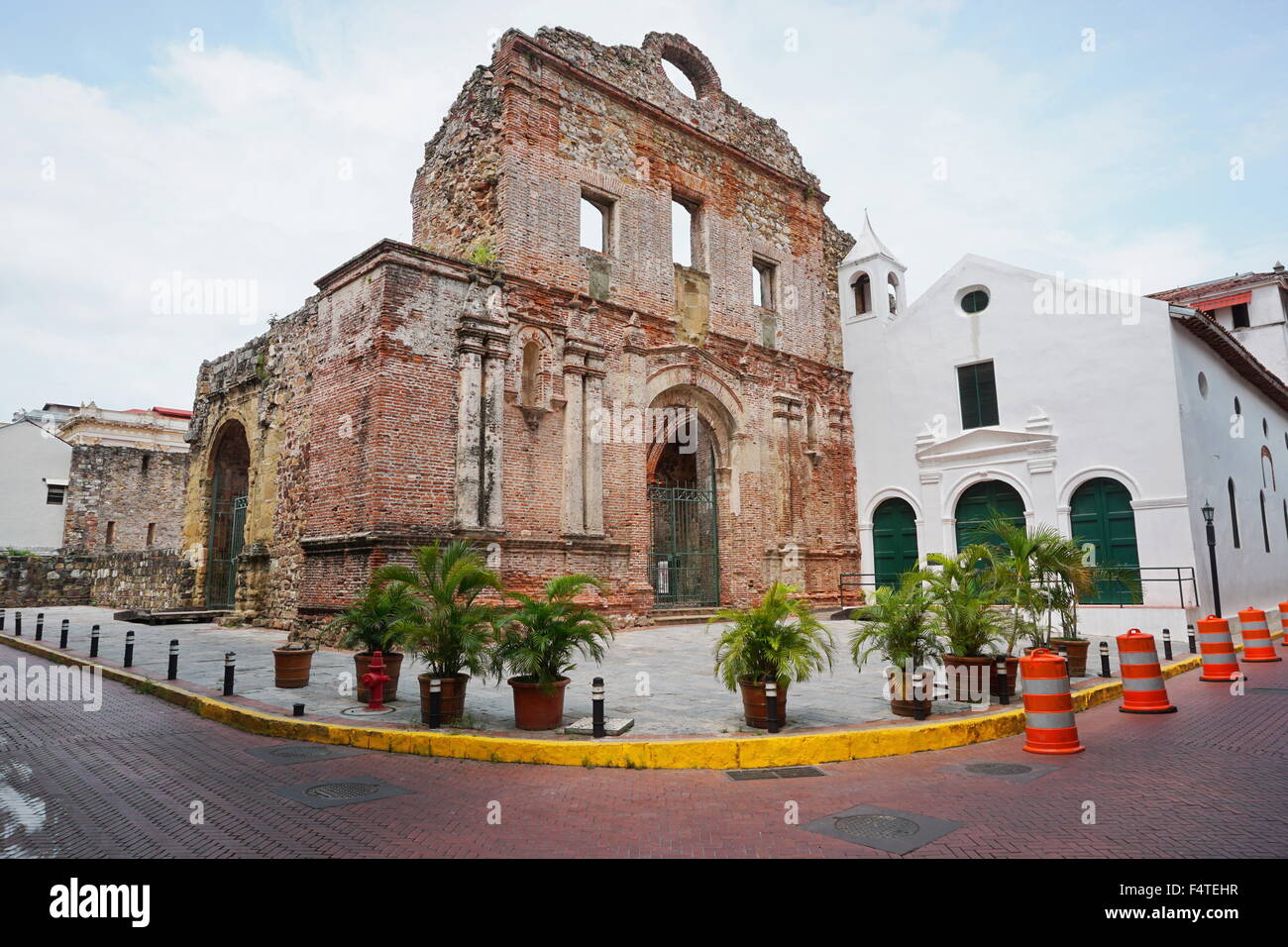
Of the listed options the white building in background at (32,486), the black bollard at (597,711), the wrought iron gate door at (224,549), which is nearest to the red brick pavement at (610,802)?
the black bollard at (597,711)

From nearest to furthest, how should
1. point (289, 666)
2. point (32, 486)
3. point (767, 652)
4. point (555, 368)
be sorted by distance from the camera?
point (767, 652), point (289, 666), point (555, 368), point (32, 486)

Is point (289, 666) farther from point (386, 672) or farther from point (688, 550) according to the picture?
point (688, 550)

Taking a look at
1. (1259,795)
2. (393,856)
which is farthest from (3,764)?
(1259,795)

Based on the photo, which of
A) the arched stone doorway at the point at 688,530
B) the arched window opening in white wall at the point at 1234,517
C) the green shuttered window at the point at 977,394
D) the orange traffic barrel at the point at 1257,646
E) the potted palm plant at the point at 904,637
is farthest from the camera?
the green shuttered window at the point at 977,394

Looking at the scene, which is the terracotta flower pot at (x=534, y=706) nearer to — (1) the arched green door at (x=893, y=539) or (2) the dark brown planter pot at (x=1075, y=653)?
(2) the dark brown planter pot at (x=1075, y=653)

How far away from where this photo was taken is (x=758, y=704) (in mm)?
6961

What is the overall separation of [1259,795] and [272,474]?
1682 centimetres

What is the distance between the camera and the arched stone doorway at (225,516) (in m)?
19.6

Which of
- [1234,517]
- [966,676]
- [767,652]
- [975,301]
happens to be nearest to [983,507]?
[975,301]

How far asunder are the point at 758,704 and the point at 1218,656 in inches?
307

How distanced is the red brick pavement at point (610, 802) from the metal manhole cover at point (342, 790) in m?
0.23

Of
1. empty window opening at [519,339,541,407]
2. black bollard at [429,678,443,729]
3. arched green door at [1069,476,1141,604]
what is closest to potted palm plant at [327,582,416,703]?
black bollard at [429,678,443,729]
